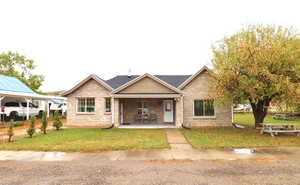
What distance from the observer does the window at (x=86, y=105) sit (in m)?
16.7

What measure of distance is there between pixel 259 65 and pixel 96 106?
1311cm

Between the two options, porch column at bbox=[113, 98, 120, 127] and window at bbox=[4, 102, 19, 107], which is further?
window at bbox=[4, 102, 19, 107]

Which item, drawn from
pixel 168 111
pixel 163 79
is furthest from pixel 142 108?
pixel 163 79

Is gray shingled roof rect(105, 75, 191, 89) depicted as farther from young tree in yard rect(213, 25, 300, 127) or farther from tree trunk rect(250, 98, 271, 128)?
tree trunk rect(250, 98, 271, 128)

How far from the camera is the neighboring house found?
1540 cm

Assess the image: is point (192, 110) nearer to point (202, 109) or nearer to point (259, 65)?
point (202, 109)

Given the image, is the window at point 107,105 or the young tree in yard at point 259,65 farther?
the window at point 107,105

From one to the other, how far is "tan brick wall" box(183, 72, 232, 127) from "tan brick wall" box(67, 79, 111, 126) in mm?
7146

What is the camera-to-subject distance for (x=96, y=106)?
1652 centimetres

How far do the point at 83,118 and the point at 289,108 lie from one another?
16.0 m

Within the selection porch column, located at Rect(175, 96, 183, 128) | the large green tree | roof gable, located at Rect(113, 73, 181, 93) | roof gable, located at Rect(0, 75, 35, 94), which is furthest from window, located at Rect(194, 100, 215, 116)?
the large green tree

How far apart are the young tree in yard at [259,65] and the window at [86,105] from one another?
10910mm

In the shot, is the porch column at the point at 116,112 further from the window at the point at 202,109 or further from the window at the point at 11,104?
the window at the point at 11,104

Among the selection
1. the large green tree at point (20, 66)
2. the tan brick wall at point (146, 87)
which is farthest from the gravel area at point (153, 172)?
the large green tree at point (20, 66)
